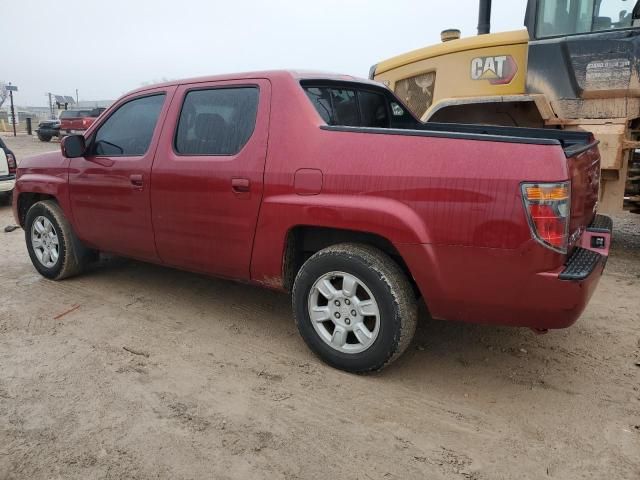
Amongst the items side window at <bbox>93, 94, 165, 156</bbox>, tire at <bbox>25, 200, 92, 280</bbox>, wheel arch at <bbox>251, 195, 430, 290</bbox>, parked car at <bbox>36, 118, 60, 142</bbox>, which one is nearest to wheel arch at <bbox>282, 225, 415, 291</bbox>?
wheel arch at <bbox>251, 195, 430, 290</bbox>

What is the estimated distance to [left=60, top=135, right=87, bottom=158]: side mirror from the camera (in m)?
4.26

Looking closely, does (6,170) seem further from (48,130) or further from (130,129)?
(48,130)

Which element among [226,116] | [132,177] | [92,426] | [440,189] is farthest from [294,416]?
[132,177]

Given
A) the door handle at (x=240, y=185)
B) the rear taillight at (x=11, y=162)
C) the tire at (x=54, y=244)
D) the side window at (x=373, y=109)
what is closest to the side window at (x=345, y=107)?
the side window at (x=373, y=109)

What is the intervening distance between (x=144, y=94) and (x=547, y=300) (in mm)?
3346

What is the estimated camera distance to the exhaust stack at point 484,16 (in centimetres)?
661

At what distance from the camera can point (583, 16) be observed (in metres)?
5.23

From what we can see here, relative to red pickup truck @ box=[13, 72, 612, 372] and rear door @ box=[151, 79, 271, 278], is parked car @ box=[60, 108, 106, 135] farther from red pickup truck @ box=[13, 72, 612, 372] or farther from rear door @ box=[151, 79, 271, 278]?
rear door @ box=[151, 79, 271, 278]

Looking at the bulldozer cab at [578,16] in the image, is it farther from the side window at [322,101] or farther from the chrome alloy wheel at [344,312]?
the chrome alloy wheel at [344,312]

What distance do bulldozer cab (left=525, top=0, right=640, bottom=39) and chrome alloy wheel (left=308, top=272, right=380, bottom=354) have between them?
159 inches

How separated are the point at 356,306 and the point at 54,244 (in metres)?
3.26

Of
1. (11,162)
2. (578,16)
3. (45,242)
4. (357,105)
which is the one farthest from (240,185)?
(11,162)

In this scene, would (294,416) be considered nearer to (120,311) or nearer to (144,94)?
(120,311)

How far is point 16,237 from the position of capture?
6797mm
